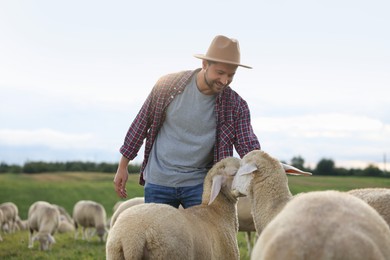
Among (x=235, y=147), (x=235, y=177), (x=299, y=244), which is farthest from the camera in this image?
(x=235, y=147)

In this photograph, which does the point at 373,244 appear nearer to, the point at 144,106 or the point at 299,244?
the point at 299,244

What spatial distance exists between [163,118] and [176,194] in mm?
921

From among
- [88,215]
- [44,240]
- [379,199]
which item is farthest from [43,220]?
[379,199]

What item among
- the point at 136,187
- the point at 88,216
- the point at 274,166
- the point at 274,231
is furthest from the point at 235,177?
the point at 136,187

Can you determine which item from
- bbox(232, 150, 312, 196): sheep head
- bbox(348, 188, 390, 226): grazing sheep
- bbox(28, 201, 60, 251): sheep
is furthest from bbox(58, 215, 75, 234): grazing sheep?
bbox(348, 188, 390, 226): grazing sheep

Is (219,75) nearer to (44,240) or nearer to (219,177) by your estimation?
(219,177)

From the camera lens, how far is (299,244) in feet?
12.8

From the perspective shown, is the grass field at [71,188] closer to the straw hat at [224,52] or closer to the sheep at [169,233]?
the straw hat at [224,52]

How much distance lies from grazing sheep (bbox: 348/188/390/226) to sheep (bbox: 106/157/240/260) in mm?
1490

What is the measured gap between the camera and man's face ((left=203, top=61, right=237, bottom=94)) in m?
7.17

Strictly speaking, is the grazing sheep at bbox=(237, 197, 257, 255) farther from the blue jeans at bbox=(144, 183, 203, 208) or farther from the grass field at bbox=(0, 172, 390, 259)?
the grass field at bbox=(0, 172, 390, 259)

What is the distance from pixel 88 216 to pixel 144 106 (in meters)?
15.0

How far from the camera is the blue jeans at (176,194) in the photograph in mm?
7449

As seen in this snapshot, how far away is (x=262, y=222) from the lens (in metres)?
6.14
